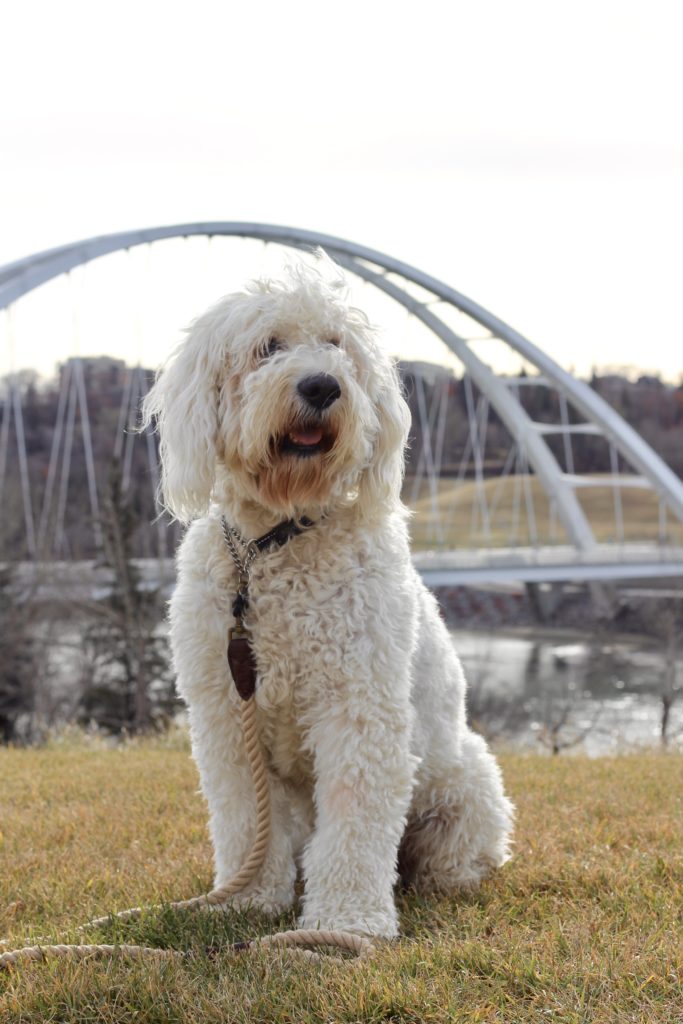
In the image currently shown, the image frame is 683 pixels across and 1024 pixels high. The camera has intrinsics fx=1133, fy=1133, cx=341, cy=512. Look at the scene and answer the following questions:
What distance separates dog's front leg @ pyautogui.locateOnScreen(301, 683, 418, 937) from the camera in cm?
326

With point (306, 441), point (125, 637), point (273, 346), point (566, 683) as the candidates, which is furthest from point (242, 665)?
point (566, 683)

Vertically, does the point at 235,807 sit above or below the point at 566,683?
above

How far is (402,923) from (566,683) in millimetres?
28883

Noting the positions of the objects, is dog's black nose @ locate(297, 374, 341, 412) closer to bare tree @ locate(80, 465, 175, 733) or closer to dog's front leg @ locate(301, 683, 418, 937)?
dog's front leg @ locate(301, 683, 418, 937)

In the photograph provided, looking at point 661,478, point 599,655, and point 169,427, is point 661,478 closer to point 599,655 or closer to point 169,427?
point 599,655

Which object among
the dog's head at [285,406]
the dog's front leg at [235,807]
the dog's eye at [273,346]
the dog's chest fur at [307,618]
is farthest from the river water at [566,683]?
the dog's eye at [273,346]

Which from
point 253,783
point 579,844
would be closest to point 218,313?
point 253,783

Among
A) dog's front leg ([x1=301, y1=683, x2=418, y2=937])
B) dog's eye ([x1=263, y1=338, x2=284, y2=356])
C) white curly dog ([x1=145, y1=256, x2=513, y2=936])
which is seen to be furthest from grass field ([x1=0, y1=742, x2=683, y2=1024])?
dog's eye ([x1=263, y1=338, x2=284, y2=356])

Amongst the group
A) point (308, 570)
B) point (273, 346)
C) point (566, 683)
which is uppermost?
point (273, 346)

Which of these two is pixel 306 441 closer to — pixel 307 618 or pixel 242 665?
pixel 307 618

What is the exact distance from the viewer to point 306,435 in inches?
123

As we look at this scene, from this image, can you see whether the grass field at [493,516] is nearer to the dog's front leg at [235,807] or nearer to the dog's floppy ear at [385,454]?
the dog's front leg at [235,807]

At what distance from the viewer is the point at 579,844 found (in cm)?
412

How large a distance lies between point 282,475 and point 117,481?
1937 cm
